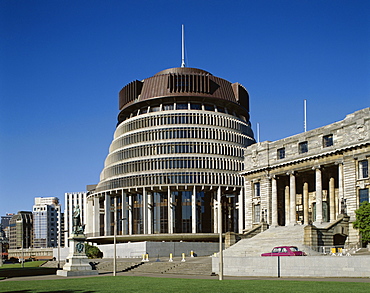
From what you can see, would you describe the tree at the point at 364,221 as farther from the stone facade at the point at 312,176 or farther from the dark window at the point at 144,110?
the dark window at the point at 144,110

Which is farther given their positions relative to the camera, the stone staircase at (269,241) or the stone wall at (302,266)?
the stone staircase at (269,241)

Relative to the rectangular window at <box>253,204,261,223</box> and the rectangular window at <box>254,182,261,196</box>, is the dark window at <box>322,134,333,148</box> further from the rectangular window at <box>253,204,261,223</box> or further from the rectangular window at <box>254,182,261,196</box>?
the rectangular window at <box>253,204,261,223</box>

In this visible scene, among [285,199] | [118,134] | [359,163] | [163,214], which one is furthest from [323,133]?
[118,134]

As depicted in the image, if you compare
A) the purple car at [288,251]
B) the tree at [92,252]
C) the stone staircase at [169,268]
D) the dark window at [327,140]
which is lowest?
the tree at [92,252]

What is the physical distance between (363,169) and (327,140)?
7996 mm

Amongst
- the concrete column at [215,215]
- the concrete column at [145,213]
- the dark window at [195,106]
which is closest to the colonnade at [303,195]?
the concrete column at [215,215]

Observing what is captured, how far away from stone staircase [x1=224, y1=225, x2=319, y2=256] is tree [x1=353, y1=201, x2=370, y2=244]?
22.8 ft

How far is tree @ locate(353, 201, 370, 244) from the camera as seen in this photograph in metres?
64.8

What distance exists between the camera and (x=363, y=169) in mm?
70312

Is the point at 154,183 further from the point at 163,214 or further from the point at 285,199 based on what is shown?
the point at 285,199

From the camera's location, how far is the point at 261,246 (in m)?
72.7

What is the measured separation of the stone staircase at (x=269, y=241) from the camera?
228ft

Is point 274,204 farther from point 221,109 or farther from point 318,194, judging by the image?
point 221,109

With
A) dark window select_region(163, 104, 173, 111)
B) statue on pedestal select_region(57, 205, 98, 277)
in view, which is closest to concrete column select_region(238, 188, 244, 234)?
dark window select_region(163, 104, 173, 111)
